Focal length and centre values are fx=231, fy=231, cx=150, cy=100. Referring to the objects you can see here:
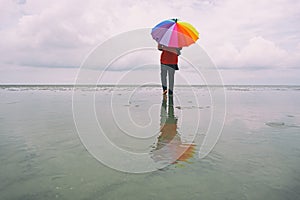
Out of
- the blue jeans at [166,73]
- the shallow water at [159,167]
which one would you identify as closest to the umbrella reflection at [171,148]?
the shallow water at [159,167]

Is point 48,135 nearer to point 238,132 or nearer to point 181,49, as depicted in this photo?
point 238,132

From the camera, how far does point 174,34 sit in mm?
7742

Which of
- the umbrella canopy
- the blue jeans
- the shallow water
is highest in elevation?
the umbrella canopy

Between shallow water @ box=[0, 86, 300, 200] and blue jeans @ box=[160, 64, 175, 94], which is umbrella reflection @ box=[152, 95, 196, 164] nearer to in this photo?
shallow water @ box=[0, 86, 300, 200]

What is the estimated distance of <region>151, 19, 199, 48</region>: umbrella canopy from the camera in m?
7.73

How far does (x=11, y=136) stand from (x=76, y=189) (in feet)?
10.3

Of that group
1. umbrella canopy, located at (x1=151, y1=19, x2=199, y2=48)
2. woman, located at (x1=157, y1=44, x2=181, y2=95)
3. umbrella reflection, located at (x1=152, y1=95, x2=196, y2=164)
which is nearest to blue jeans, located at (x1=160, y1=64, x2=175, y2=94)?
woman, located at (x1=157, y1=44, x2=181, y2=95)

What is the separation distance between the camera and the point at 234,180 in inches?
111

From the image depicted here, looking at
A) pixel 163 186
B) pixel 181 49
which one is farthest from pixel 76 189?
pixel 181 49

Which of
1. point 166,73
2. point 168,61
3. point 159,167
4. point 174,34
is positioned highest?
point 174,34

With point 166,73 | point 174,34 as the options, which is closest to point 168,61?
Answer: point 166,73

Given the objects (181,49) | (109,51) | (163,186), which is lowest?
(163,186)

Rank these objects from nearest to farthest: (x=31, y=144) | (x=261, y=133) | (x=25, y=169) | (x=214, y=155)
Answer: (x=25, y=169) < (x=214, y=155) < (x=31, y=144) < (x=261, y=133)

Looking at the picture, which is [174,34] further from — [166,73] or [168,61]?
[166,73]
